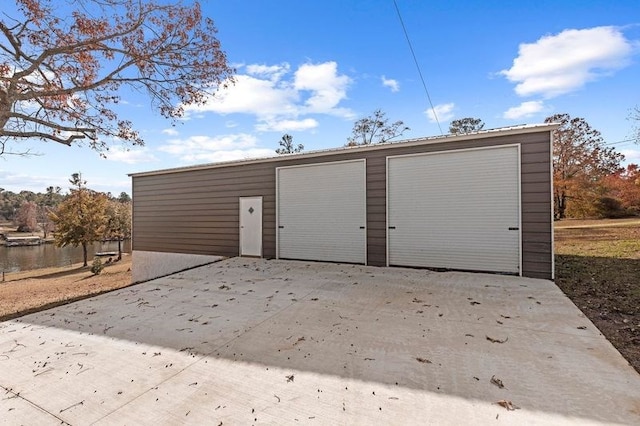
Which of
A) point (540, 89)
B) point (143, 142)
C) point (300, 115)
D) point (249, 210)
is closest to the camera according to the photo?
point (249, 210)

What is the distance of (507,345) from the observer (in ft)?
9.53

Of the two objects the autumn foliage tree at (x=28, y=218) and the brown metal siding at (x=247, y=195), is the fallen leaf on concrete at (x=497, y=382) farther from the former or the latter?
the autumn foliage tree at (x=28, y=218)

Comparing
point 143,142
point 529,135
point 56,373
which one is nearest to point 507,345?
point 56,373

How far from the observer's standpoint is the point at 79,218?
Result: 65.1ft

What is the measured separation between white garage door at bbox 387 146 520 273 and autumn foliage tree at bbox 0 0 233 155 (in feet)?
20.6

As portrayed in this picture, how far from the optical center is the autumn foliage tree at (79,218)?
771 inches

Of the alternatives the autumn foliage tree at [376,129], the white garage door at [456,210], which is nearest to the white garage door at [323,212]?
the white garage door at [456,210]

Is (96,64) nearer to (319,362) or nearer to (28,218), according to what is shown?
(319,362)

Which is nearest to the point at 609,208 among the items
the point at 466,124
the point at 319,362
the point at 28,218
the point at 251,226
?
the point at 466,124

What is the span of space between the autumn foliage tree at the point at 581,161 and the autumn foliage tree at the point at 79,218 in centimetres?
2790

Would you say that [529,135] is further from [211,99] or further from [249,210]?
[211,99]

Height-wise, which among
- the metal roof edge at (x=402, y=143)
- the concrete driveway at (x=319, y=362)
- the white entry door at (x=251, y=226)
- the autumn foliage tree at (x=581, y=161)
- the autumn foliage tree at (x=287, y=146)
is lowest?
the concrete driveway at (x=319, y=362)

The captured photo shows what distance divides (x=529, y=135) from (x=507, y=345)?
14.3 feet

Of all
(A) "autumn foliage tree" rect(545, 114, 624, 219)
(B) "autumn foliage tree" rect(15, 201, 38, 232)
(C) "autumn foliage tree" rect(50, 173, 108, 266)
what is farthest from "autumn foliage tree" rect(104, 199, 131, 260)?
(B) "autumn foliage tree" rect(15, 201, 38, 232)
